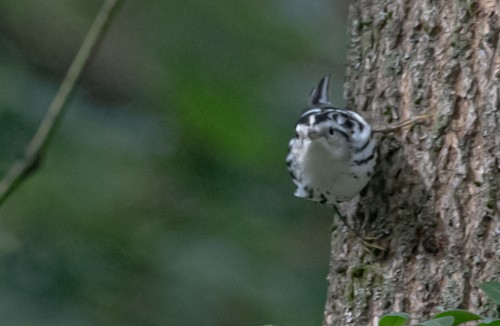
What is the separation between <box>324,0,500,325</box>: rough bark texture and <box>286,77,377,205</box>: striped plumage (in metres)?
0.11

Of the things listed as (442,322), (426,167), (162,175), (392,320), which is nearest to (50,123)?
(392,320)

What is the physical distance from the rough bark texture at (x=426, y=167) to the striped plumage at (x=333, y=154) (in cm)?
11

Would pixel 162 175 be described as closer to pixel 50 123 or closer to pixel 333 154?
pixel 333 154

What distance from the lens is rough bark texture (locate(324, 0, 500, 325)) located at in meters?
3.48

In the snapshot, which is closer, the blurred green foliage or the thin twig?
the thin twig

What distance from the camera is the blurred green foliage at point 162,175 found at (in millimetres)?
5855

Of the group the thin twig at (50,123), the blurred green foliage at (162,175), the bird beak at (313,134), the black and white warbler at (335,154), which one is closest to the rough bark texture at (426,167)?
the black and white warbler at (335,154)

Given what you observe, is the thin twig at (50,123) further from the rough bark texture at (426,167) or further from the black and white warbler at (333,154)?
the rough bark texture at (426,167)

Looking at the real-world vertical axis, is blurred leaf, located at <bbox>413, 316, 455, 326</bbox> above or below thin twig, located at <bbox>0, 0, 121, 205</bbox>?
below

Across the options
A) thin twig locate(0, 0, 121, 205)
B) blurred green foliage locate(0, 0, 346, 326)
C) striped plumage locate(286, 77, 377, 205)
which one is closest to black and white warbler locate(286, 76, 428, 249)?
striped plumage locate(286, 77, 377, 205)

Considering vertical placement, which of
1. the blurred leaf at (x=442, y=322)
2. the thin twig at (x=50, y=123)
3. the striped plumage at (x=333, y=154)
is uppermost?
the striped plumage at (x=333, y=154)

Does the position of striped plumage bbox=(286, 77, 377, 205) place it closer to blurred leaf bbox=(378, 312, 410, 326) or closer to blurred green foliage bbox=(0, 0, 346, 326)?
blurred leaf bbox=(378, 312, 410, 326)

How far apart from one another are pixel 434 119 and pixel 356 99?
0.37 m

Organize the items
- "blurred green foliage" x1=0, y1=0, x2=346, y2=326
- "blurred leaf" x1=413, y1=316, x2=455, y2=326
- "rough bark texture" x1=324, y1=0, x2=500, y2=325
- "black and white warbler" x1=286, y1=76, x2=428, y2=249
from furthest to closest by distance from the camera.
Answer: "blurred green foliage" x1=0, y1=0, x2=346, y2=326, "black and white warbler" x1=286, y1=76, x2=428, y2=249, "rough bark texture" x1=324, y1=0, x2=500, y2=325, "blurred leaf" x1=413, y1=316, x2=455, y2=326
